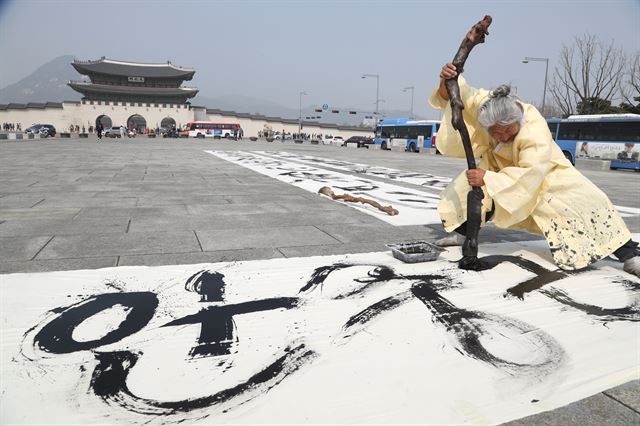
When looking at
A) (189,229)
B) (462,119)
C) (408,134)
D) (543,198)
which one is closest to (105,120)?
(408,134)

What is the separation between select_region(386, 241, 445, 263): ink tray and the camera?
120 inches

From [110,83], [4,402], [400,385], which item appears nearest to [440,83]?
[400,385]

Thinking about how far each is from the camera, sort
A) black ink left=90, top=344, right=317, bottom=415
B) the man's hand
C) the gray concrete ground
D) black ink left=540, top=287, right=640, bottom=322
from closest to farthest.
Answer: black ink left=90, top=344, right=317, bottom=415 → black ink left=540, top=287, right=640, bottom=322 → the man's hand → the gray concrete ground

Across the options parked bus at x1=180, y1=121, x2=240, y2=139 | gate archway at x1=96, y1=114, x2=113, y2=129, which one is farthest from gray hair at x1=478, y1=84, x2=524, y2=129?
gate archway at x1=96, y1=114, x2=113, y2=129

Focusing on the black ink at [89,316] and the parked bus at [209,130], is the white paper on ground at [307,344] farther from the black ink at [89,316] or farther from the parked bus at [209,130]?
the parked bus at [209,130]

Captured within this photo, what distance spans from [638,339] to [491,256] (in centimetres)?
130

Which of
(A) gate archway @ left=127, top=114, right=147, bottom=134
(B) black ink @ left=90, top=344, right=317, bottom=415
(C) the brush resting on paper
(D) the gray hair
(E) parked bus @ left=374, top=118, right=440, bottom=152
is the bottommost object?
(B) black ink @ left=90, top=344, right=317, bottom=415

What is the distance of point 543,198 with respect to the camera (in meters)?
2.89

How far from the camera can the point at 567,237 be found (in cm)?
282

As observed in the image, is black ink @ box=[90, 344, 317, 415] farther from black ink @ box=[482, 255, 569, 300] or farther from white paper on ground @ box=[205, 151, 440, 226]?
white paper on ground @ box=[205, 151, 440, 226]

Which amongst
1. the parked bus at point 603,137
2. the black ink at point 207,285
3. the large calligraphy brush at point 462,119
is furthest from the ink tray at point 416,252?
the parked bus at point 603,137

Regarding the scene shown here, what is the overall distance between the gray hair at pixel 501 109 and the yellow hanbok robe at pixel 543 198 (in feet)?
0.44

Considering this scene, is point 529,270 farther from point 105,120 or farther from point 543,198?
point 105,120

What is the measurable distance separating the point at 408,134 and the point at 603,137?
1550 centimetres
